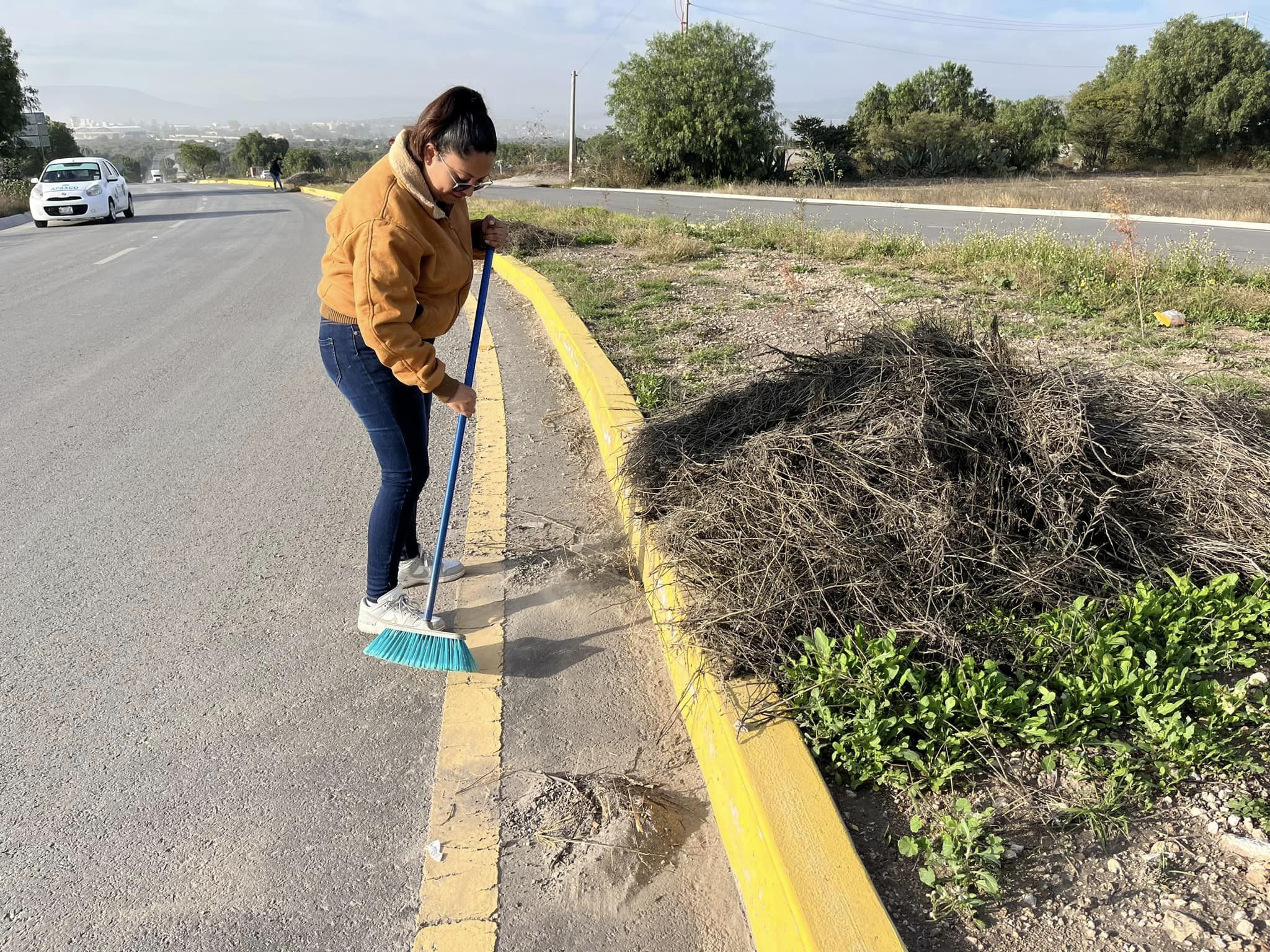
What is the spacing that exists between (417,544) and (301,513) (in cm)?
87

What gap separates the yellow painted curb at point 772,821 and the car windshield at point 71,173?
23.2 m

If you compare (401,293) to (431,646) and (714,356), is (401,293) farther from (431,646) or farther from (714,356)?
(714,356)

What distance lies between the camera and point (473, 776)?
2.55 meters

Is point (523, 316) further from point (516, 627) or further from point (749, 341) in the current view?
point (516, 627)

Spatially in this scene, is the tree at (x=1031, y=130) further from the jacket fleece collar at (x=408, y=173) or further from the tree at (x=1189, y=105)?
the jacket fleece collar at (x=408, y=173)

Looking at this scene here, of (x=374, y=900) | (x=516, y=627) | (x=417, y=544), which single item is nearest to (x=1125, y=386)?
(x=516, y=627)

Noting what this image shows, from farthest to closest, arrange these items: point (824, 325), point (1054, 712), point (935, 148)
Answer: point (935, 148)
point (824, 325)
point (1054, 712)

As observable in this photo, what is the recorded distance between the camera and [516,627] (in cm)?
332

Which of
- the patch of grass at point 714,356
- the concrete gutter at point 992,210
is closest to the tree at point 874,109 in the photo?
the concrete gutter at point 992,210

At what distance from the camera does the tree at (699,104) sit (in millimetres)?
41969

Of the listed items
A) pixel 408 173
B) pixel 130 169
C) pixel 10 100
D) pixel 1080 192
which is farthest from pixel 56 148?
pixel 408 173

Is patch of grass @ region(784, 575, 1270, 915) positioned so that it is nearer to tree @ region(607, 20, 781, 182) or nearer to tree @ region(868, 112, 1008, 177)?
tree @ region(607, 20, 781, 182)

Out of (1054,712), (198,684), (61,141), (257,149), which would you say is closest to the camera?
(1054,712)

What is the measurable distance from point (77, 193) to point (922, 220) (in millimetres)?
19105
